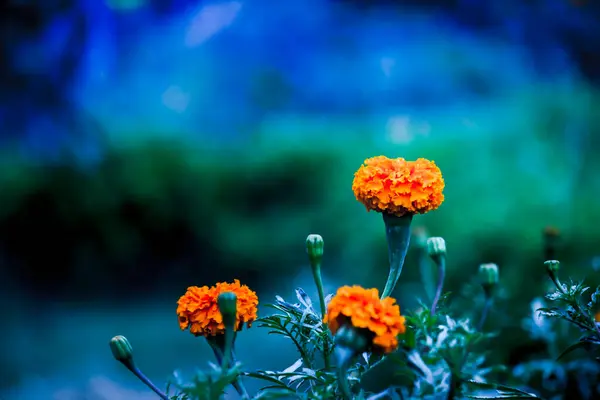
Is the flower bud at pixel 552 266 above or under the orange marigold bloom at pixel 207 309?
above

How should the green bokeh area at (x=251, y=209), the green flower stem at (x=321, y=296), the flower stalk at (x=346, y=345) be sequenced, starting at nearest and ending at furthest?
the flower stalk at (x=346, y=345) < the green flower stem at (x=321, y=296) < the green bokeh area at (x=251, y=209)

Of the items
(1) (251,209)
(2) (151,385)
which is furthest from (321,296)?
(1) (251,209)

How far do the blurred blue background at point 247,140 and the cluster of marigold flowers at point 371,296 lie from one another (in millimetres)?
1063

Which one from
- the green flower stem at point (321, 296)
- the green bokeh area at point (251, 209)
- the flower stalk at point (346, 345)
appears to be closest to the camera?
the flower stalk at point (346, 345)

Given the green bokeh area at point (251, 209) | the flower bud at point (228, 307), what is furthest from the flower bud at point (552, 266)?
the green bokeh area at point (251, 209)

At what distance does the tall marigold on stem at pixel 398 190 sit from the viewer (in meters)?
0.55

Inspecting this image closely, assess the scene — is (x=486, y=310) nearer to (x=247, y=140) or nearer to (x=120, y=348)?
(x=120, y=348)

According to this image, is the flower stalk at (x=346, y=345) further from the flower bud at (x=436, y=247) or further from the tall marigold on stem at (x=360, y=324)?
the flower bud at (x=436, y=247)

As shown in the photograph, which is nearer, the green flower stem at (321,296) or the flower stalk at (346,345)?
the flower stalk at (346,345)

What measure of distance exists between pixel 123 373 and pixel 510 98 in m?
1.27

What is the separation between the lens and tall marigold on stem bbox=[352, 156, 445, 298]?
553 millimetres

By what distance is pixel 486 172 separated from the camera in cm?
166

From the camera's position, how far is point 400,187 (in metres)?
0.55

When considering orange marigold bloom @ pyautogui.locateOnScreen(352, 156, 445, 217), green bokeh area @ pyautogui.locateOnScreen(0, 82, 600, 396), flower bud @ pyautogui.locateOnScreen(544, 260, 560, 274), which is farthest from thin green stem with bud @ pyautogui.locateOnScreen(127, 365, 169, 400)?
green bokeh area @ pyautogui.locateOnScreen(0, 82, 600, 396)
